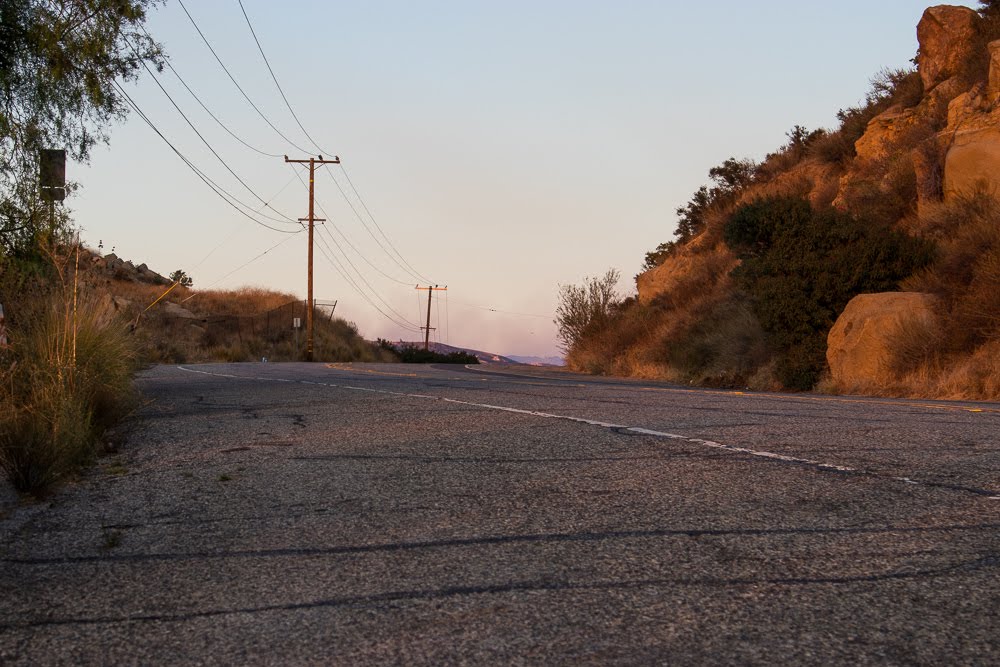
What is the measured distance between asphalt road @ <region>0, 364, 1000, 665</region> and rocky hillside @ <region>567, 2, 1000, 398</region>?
Result: 9.04 meters

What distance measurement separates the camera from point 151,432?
9.36 meters

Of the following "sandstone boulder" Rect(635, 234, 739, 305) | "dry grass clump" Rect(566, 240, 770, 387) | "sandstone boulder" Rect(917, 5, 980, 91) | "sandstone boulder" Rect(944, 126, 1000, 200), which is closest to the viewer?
"sandstone boulder" Rect(944, 126, 1000, 200)

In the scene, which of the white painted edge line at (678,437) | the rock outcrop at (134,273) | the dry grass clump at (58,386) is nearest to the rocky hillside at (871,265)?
the white painted edge line at (678,437)

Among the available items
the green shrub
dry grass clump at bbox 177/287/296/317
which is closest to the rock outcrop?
dry grass clump at bbox 177/287/296/317

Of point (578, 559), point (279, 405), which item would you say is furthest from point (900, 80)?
point (578, 559)

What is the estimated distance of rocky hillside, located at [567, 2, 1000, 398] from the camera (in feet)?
54.1

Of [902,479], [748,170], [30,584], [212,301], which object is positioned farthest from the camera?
[212,301]

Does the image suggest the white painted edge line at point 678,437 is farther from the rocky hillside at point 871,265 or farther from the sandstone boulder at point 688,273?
the sandstone boulder at point 688,273

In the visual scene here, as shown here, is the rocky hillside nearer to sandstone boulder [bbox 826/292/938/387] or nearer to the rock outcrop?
sandstone boulder [bbox 826/292/938/387]

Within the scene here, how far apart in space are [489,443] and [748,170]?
112 ft

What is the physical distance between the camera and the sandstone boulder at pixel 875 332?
54.8ft

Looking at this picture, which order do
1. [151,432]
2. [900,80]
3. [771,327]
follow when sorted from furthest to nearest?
[900,80]
[771,327]
[151,432]

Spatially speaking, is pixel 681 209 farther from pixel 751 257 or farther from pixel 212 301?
pixel 212 301

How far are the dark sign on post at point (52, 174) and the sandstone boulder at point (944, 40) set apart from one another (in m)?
26.2
